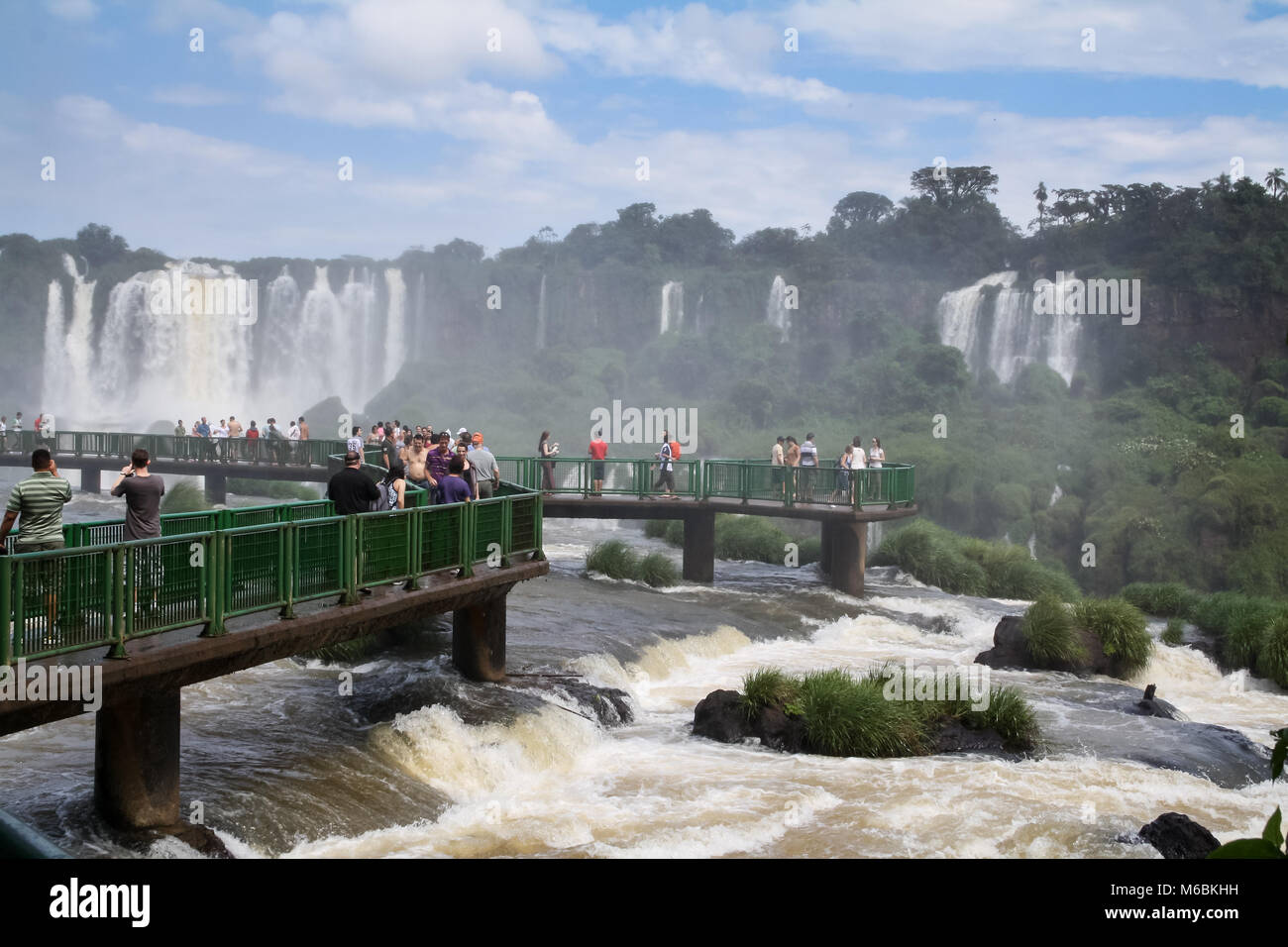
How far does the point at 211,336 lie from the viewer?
77.8 m

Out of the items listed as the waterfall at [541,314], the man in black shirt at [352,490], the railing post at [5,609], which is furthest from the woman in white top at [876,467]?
the waterfall at [541,314]

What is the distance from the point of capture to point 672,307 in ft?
285

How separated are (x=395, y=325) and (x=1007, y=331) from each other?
142 feet

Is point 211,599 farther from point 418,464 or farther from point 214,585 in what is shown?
point 418,464

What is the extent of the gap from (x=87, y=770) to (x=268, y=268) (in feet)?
256

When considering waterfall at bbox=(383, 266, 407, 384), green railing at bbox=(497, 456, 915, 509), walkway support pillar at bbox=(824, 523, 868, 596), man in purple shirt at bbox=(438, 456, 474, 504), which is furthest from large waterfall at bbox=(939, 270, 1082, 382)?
man in purple shirt at bbox=(438, 456, 474, 504)

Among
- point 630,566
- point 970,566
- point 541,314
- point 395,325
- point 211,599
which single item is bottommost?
point 970,566

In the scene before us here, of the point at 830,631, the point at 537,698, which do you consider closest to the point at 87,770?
the point at 537,698

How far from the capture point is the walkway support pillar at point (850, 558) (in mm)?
26188

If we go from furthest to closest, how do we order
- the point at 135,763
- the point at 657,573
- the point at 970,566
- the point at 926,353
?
the point at 926,353 → the point at 970,566 → the point at 657,573 → the point at 135,763

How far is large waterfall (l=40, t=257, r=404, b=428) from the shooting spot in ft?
245

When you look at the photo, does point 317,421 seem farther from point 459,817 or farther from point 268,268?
point 459,817

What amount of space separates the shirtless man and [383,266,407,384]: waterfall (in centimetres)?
7070

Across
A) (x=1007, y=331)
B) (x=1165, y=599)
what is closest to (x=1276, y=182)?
(x=1007, y=331)
